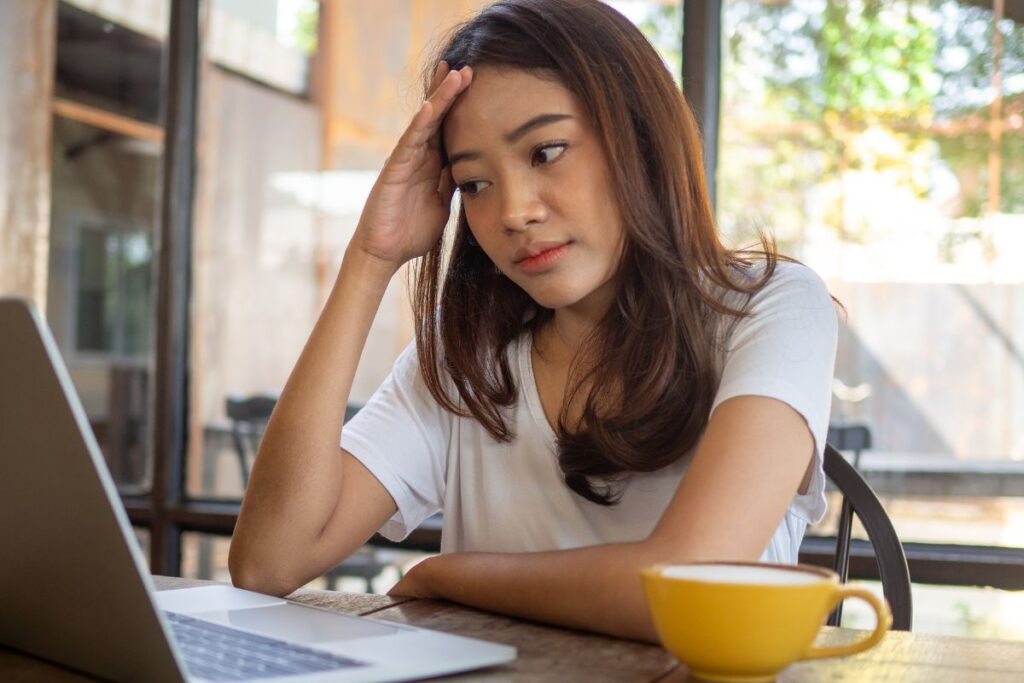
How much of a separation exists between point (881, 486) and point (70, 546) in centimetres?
172

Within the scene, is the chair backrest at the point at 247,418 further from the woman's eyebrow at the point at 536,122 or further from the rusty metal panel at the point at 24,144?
the woman's eyebrow at the point at 536,122

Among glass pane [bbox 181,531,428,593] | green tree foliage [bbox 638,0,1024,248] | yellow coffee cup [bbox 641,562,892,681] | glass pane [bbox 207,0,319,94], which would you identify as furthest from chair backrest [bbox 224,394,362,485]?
yellow coffee cup [bbox 641,562,892,681]

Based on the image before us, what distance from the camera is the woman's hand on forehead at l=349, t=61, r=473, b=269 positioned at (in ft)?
4.54

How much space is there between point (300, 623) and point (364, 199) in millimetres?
1716

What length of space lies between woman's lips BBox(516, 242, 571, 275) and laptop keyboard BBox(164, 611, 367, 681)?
0.56 m

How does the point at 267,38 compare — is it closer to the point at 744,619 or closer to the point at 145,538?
the point at 145,538

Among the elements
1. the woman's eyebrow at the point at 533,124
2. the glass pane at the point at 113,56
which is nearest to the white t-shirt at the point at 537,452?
the woman's eyebrow at the point at 533,124

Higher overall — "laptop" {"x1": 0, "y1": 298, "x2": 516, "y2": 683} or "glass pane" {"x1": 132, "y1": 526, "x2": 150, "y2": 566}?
"laptop" {"x1": 0, "y1": 298, "x2": 516, "y2": 683}

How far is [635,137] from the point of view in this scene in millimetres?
1271

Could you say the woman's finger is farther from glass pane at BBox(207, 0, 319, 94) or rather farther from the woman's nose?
glass pane at BBox(207, 0, 319, 94)

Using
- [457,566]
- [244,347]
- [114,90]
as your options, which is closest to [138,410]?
[244,347]

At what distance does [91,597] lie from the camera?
2.21 feet

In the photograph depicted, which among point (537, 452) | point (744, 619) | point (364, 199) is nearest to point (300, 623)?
point (744, 619)

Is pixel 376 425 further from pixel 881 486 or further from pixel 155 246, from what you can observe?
pixel 155 246
